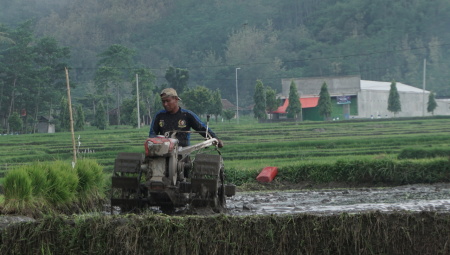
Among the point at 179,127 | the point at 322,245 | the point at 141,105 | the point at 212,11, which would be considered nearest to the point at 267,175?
the point at 179,127

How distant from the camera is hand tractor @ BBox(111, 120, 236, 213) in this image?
936 cm

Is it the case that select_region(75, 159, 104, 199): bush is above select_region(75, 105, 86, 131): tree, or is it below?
below

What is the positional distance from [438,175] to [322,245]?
14729mm

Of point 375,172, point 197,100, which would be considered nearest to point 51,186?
point 375,172

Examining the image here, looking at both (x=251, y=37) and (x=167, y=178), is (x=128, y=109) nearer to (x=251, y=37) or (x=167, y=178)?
(x=167, y=178)

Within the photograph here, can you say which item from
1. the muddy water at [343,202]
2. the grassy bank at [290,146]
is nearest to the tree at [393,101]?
the grassy bank at [290,146]

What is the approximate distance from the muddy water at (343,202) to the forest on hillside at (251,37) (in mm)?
62285

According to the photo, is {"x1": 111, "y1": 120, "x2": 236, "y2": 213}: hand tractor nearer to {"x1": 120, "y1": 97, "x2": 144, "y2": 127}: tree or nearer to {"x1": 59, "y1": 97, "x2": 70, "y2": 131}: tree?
{"x1": 59, "y1": 97, "x2": 70, "y2": 131}: tree

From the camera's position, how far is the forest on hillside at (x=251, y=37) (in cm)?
9331

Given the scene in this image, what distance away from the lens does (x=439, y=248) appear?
6902mm

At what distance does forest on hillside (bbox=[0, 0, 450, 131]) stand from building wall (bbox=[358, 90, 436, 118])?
58.3ft

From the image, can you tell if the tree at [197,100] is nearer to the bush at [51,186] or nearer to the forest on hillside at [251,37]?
the forest on hillside at [251,37]

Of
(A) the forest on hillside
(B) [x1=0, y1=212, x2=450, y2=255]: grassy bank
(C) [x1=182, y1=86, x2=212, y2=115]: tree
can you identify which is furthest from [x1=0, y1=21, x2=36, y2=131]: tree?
(B) [x1=0, y1=212, x2=450, y2=255]: grassy bank

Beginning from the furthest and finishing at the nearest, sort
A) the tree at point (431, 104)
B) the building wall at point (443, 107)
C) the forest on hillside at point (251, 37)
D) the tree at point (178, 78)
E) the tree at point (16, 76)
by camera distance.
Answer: the forest on hillside at point (251, 37), the building wall at point (443, 107), the tree at point (431, 104), the tree at point (178, 78), the tree at point (16, 76)
